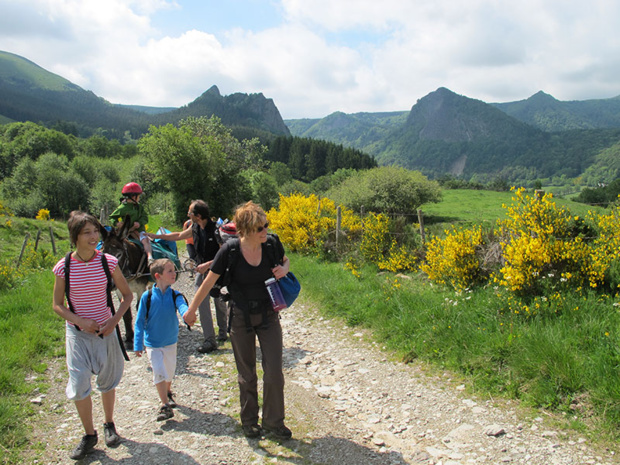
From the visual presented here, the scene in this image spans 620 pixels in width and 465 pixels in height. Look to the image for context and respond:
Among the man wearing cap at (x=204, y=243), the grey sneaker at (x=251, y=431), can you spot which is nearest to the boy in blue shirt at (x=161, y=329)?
the grey sneaker at (x=251, y=431)

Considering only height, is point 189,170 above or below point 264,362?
above

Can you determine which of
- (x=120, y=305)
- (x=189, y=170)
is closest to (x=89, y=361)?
(x=120, y=305)

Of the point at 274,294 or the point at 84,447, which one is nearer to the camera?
the point at 84,447

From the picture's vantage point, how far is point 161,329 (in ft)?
15.4

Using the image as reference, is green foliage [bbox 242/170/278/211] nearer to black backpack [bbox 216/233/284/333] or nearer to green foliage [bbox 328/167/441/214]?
green foliage [bbox 328/167/441/214]

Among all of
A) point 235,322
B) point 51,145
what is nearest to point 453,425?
point 235,322

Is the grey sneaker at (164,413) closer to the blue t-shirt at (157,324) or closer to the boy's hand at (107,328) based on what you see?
the blue t-shirt at (157,324)

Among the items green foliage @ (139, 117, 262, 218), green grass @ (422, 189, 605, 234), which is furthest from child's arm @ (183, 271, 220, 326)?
green foliage @ (139, 117, 262, 218)

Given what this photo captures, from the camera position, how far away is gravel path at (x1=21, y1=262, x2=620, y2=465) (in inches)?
154

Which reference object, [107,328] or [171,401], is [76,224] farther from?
[171,401]

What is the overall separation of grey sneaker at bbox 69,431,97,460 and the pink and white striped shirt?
1104 millimetres

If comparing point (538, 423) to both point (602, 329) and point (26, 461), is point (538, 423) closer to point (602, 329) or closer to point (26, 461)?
point (602, 329)

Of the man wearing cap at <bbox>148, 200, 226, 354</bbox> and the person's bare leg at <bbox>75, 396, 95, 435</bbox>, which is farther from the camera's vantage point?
the man wearing cap at <bbox>148, 200, 226, 354</bbox>

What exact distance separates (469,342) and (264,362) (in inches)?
128
